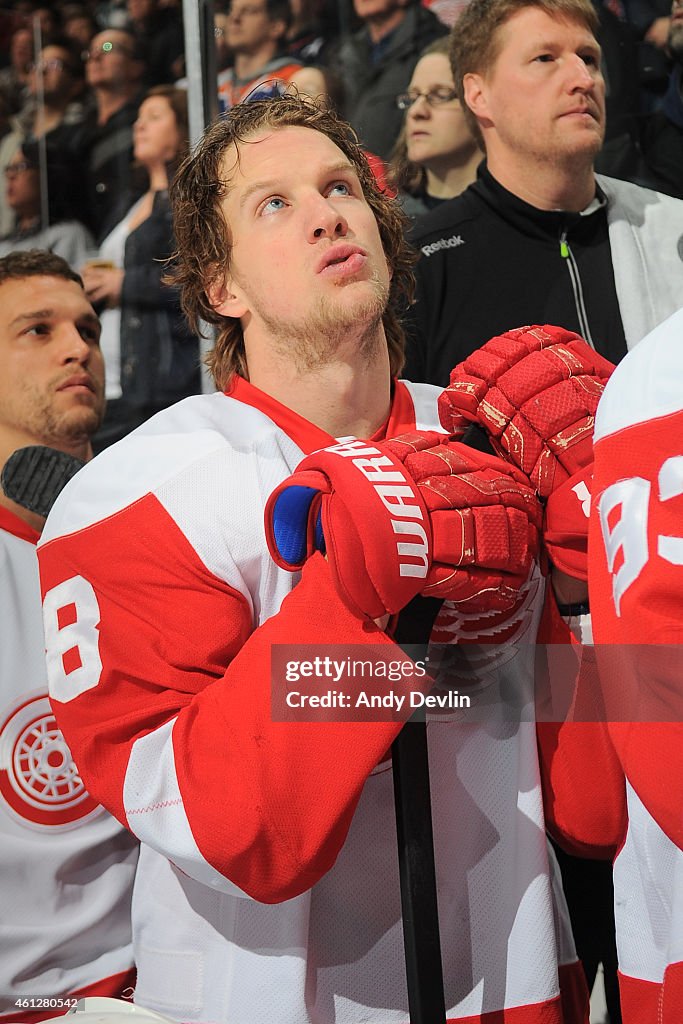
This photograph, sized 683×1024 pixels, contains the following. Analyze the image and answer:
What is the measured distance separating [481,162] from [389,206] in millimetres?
189

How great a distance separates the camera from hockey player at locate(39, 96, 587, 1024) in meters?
0.85

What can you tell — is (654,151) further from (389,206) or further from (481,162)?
(389,206)

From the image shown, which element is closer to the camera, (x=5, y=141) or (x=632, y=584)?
(x=632, y=584)

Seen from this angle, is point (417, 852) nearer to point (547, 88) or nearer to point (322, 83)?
point (547, 88)

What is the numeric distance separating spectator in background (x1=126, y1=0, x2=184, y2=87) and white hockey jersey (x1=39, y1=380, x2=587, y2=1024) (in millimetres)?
809

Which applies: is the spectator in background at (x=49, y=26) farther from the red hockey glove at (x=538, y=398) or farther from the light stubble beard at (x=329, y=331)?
the red hockey glove at (x=538, y=398)

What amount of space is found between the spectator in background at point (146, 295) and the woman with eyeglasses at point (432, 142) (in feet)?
1.06

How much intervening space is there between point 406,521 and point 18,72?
50.4 inches

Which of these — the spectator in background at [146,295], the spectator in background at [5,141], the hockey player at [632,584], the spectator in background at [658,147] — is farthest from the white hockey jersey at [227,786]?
the spectator in background at [5,141]

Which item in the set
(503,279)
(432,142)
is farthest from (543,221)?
(432,142)

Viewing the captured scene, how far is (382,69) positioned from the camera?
1.51m

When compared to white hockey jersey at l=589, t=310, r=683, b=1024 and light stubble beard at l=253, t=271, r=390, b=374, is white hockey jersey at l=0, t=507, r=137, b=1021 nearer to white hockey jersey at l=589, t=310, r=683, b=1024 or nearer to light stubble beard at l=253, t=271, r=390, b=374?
light stubble beard at l=253, t=271, r=390, b=374

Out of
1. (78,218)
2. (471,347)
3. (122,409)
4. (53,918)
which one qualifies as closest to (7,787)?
(53,918)

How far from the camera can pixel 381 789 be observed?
1.00 m
